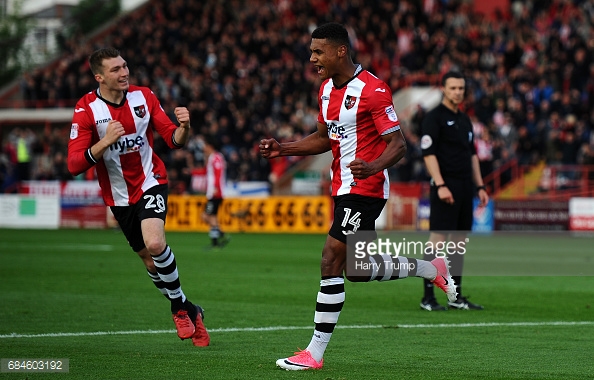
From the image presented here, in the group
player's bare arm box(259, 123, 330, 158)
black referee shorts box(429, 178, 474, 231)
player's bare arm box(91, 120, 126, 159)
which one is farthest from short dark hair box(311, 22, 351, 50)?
black referee shorts box(429, 178, 474, 231)

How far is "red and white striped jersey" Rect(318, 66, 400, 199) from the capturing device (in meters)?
7.87

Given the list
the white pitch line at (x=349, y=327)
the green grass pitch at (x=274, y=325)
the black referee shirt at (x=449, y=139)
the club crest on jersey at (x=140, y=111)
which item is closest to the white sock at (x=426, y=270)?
the green grass pitch at (x=274, y=325)

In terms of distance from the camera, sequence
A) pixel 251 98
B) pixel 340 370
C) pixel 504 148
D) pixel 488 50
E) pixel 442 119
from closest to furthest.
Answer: pixel 340 370 < pixel 442 119 < pixel 504 148 < pixel 488 50 < pixel 251 98

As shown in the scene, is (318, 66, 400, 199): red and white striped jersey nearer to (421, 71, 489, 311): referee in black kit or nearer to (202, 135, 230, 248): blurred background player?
(421, 71, 489, 311): referee in black kit

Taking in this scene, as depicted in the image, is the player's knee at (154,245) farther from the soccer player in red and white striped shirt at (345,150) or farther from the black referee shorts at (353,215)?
the black referee shorts at (353,215)

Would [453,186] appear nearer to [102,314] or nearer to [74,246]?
[102,314]

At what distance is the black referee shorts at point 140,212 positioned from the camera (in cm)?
909

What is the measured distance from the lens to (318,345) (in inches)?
303

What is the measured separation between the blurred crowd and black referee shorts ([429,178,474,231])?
57.7 ft

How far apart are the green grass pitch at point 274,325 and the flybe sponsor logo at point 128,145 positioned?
5.34 ft

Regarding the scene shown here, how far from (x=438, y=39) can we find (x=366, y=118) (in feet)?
91.9

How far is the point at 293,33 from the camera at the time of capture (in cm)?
3988

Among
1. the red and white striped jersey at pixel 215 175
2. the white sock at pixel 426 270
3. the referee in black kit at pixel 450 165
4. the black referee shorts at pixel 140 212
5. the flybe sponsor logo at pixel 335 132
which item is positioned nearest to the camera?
the flybe sponsor logo at pixel 335 132

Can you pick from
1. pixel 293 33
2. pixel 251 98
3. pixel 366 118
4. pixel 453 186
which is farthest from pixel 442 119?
pixel 293 33
